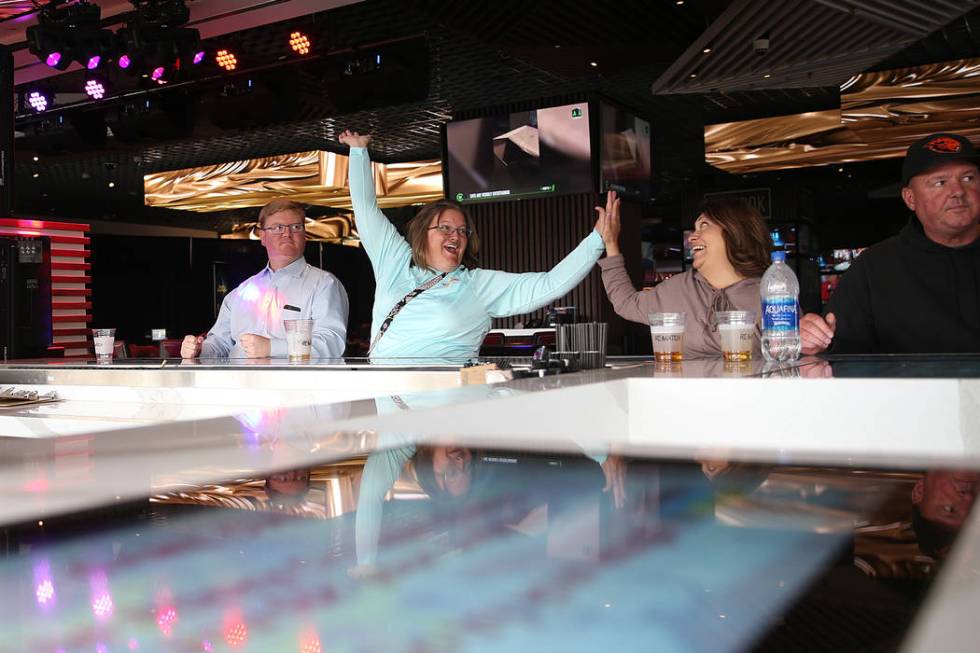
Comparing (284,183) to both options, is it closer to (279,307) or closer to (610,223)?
(279,307)

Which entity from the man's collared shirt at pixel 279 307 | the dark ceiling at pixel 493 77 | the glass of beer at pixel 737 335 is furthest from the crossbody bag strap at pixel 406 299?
the dark ceiling at pixel 493 77

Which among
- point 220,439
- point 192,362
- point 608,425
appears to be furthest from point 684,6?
point 220,439

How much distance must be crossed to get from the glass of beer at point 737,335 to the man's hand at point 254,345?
1648 mm

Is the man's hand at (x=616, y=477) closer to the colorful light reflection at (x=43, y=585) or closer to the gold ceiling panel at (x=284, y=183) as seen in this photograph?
the colorful light reflection at (x=43, y=585)

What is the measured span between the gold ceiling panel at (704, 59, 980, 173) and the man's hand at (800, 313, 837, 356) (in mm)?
4558

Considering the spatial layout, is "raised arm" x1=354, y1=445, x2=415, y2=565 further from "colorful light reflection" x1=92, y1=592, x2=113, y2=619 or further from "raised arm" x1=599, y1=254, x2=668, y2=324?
"raised arm" x1=599, y1=254, x2=668, y2=324

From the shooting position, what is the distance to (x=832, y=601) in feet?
1.41

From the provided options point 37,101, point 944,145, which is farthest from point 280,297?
point 37,101

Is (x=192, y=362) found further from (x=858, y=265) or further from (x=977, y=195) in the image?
(x=977, y=195)

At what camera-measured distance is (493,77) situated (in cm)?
634

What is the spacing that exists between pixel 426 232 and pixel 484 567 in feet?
8.74

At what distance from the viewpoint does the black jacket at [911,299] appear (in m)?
2.55

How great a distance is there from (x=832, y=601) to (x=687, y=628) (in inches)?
3.3

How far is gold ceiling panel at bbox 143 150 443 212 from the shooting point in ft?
29.5
